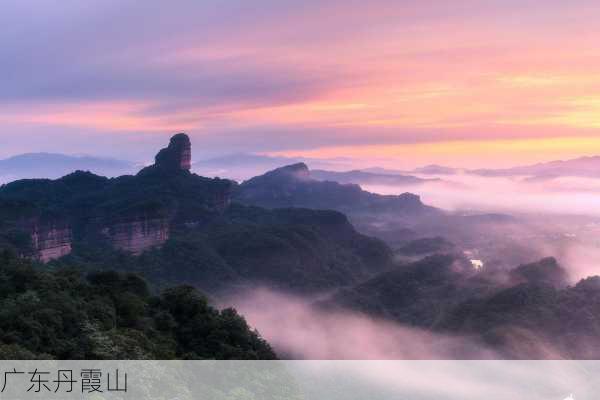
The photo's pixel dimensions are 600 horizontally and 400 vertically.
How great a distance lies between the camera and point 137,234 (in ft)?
353

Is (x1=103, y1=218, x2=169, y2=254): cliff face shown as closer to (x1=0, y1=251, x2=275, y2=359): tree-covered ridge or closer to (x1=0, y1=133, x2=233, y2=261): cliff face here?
(x1=0, y1=133, x2=233, y2=261): cliff face

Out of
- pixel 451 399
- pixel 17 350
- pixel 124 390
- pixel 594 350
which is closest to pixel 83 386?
pixel 124 390

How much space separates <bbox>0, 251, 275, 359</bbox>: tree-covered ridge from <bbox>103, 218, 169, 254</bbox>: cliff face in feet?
247

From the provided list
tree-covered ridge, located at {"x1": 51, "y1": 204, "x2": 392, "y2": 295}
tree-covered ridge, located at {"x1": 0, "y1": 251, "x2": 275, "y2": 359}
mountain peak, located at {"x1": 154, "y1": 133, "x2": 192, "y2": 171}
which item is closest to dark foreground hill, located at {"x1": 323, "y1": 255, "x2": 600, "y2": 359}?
tree-covered ridge, located at {"x1": 51, "y1": 204, "x2": 392, "y2": 295}

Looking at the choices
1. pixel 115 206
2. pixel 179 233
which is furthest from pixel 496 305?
pixel 115 206

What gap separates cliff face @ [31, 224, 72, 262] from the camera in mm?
85812

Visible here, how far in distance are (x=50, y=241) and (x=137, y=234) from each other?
2088 cm

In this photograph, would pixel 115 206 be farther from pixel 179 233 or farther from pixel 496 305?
pixel 496 305

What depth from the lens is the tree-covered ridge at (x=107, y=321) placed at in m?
18.6

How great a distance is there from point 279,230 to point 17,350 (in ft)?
374

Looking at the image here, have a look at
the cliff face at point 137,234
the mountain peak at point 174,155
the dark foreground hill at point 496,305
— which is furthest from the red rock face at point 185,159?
the dark foreground hill at point 496,305

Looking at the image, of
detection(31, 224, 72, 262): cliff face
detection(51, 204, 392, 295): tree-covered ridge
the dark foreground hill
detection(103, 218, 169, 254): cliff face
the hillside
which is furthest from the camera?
detection(103, 218, 169, 254): cliff face

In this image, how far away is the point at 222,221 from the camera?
13975cm

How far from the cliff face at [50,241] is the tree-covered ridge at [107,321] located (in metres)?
58.5
